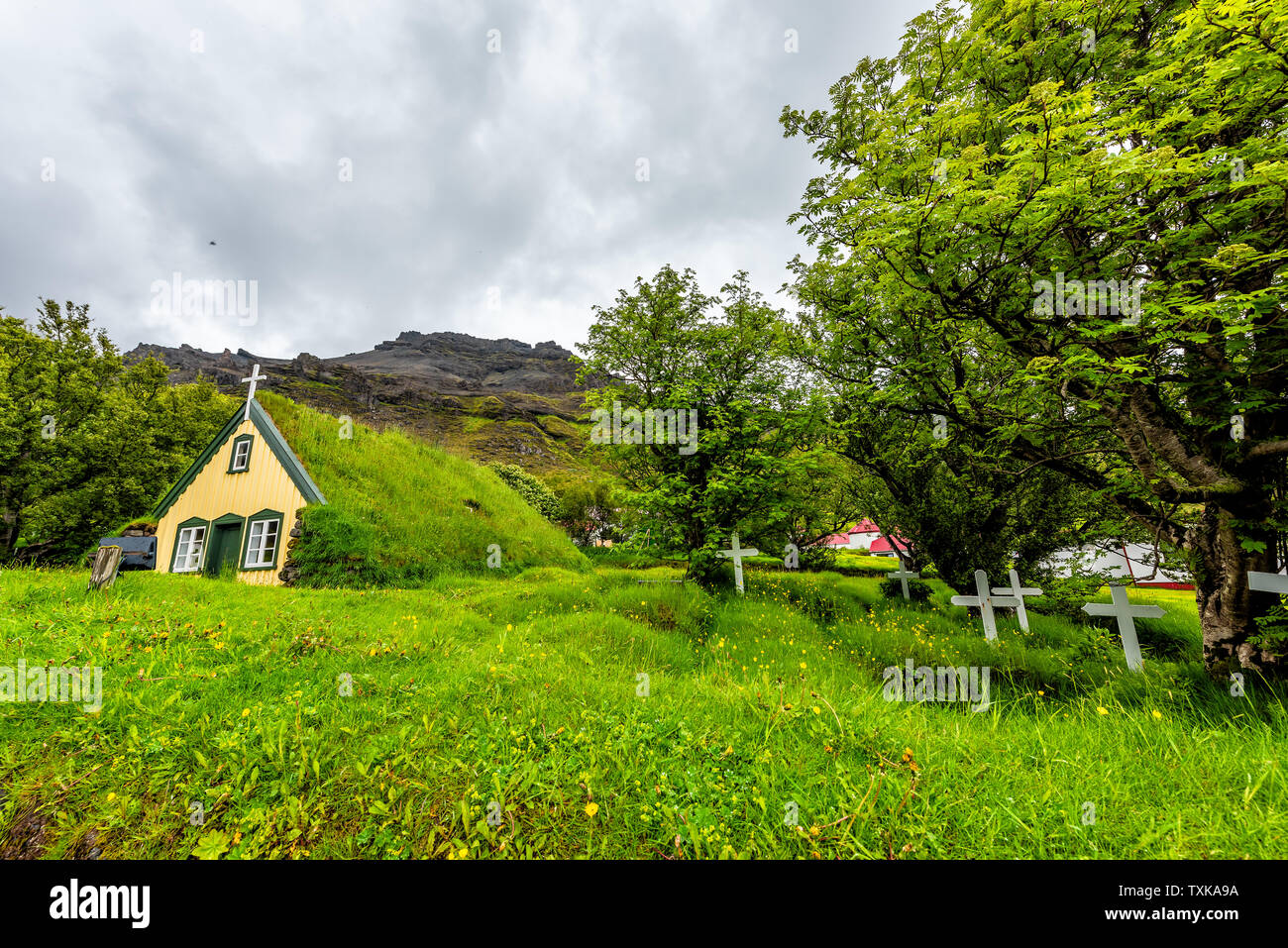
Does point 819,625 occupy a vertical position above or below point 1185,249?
below

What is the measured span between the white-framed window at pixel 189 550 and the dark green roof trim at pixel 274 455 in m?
2.05

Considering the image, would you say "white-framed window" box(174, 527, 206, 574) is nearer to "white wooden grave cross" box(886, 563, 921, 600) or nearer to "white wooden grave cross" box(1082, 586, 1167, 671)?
"white wooden grave cross" box(1082, 586, 1167, 671)

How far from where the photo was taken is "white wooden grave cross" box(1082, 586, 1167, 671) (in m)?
6.48

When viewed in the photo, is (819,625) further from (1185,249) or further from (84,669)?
(84,669)

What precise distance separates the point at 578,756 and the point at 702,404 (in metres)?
9.45

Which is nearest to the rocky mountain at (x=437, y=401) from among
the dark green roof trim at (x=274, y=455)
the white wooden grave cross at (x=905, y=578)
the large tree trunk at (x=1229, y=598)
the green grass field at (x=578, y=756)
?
the dark green roof trim at (x=274, y=455)

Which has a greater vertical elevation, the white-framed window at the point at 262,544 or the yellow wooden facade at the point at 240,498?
the yellow wooden facade at the point at 240,498

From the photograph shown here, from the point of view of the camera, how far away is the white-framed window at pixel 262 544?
14703 mm

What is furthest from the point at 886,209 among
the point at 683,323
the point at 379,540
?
the point at 379,540

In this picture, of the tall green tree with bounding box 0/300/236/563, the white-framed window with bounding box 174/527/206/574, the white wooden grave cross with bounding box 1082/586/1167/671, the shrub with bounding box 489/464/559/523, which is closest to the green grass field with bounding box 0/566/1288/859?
the white wooden grave cross with bounding box 1082/586/1167/671

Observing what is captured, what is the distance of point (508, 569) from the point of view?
18.5m

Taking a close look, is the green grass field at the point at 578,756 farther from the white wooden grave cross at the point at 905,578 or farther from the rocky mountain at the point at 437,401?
the rocky mountain at the point at 437,401
